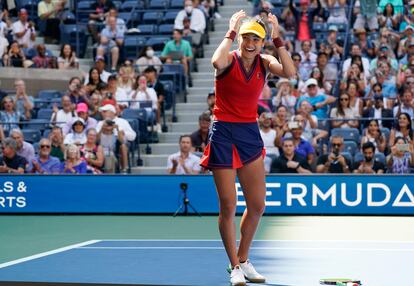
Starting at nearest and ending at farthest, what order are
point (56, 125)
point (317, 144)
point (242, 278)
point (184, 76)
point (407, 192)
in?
point (242, 278) → point (407, 192) → point (317, 144) → point (56, 125) → point (184, 76)

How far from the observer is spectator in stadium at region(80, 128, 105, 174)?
16281 millimetres

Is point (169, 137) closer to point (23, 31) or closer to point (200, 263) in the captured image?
point (23, 31)

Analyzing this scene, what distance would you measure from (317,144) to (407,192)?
246 cm

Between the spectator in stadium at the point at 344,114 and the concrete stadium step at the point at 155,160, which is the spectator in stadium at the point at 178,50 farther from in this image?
the spectator in stadium at the point at 344,114

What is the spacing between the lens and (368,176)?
14.6m

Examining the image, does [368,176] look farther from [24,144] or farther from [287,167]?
[24,144]

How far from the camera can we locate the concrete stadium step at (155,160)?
58.5 feet

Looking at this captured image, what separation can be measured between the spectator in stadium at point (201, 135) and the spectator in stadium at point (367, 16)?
493 centimetres

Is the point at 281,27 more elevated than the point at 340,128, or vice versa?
the point at 281,27

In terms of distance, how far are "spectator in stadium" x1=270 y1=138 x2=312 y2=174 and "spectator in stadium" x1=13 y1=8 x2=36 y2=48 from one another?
778 centimetres

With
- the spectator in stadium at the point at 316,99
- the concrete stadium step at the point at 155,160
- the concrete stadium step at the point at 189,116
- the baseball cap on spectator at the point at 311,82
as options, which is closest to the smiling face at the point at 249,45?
the spectator in stadium at the point at 316,99

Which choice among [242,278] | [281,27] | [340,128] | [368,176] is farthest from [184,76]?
[242,278]

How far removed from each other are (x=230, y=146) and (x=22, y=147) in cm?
924

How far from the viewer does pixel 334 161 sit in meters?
15.6
